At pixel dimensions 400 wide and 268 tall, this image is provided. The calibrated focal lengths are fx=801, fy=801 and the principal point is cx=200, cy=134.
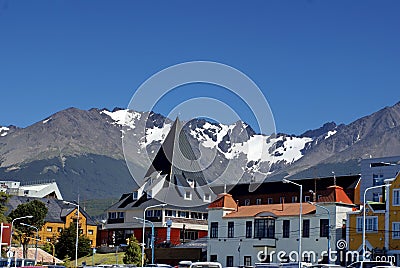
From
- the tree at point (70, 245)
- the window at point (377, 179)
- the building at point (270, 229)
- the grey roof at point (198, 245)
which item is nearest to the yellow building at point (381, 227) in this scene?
the building at point (270, 229)

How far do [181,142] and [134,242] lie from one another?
66739 mm

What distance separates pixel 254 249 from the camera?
4166 inches

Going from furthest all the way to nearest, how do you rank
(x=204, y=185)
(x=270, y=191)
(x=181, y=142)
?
(x=181, y=142) → (x=204, y=185) → (x=270, y=191)

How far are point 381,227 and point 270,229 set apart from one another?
61.1ft

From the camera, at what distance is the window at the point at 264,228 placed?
345ft

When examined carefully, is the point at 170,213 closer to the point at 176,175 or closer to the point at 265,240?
the point at 176,175

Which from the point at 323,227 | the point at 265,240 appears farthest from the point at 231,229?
the point at 323,227

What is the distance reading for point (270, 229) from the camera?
346 ft

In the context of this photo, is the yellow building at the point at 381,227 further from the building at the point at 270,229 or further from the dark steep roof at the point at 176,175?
the dark steep roof at the point at 176,175

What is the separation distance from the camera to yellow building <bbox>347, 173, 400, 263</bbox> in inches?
3524

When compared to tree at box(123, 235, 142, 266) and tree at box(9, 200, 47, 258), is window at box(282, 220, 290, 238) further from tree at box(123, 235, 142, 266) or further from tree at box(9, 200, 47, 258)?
tree at box(9, 200, 47, 258)

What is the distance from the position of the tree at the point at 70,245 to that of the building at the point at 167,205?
10.4m

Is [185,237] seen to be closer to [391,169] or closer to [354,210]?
[391,169]

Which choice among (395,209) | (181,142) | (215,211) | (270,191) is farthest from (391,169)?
(181,142)
